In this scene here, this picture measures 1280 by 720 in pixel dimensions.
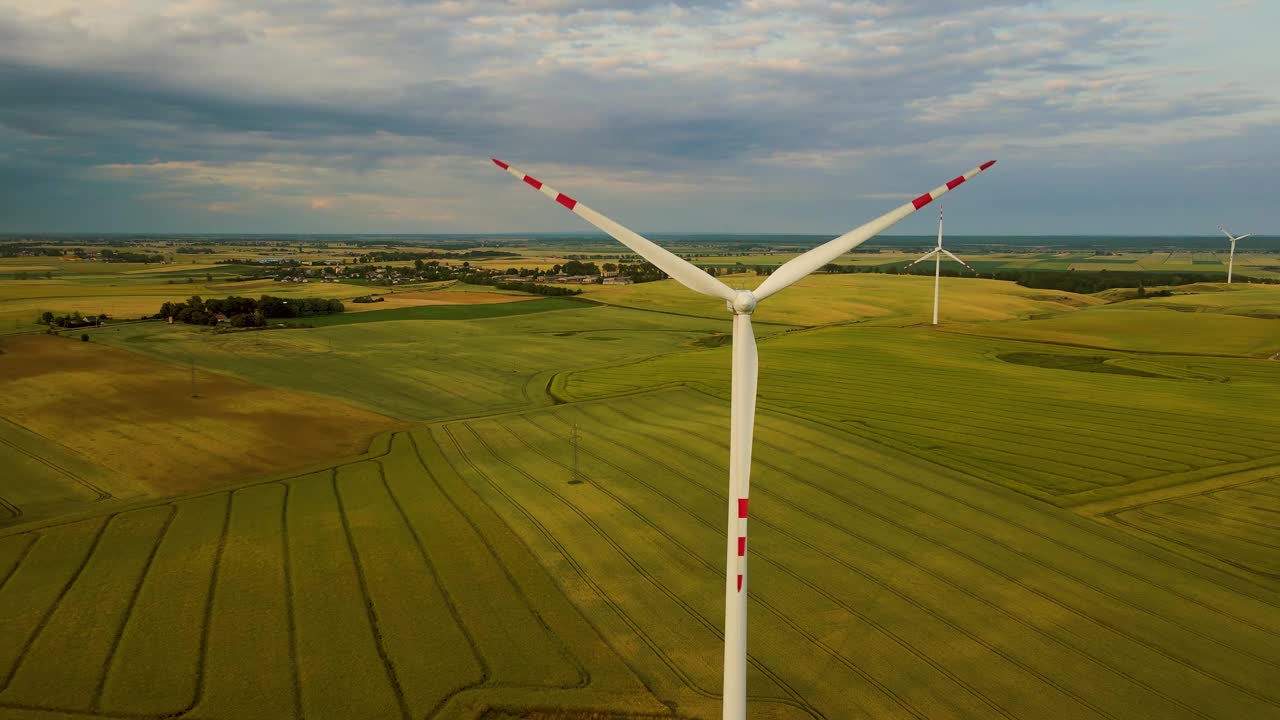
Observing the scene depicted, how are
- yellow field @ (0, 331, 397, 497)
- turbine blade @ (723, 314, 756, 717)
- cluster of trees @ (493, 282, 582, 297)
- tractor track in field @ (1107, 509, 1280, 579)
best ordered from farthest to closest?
1. cluster of trees @ (493, 282, 582, 297)
2. yellow field @ (0, 331, 397, 497)
3. tractor track in field @ (1107, 509, 1280, 579)
4. turbine blade @ (723, 314, 756, 717)

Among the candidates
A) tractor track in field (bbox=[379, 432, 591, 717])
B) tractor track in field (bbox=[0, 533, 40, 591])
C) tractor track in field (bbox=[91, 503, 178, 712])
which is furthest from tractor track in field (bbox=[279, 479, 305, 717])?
tractor track in field (bbox=[0, 533, 40, 591])

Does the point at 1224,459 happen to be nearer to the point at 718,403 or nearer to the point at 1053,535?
A: the point at 1053,535

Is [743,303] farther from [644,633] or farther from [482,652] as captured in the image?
[482,652]

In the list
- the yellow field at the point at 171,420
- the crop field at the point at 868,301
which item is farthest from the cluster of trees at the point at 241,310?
the crop field at the point at 868,301

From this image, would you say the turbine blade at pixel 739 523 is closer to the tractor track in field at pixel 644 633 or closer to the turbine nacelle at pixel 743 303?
the turbine nacelle at pixel 743 303

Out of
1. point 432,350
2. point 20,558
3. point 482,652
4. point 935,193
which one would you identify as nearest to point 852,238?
point 935,193

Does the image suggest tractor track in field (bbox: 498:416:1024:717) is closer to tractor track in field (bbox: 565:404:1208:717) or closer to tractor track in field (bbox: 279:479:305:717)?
tractor track in field (bbox: 565:404:1208:717)
